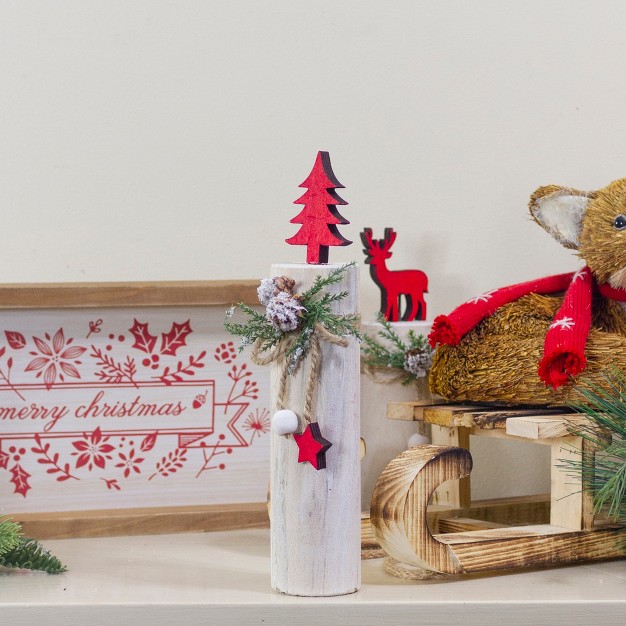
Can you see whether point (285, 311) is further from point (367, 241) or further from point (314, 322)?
point (367, 241)

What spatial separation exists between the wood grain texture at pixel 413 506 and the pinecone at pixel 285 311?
0.14 meters

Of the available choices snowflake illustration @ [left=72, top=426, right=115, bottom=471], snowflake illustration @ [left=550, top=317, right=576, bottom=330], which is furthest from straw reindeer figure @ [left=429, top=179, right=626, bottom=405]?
snowflake illustration @ [left=72, top=426, right=115, bottom=471]

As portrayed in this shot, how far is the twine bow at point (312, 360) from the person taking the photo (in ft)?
2.38

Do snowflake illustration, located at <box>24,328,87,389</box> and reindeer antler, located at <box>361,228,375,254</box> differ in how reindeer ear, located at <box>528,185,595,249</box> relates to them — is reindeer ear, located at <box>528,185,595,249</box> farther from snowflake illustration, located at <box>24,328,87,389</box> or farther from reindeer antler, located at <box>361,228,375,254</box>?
snowflake illustration, located at <box>24,328,87,389</box>

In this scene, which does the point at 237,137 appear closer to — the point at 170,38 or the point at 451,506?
the point at 170,38

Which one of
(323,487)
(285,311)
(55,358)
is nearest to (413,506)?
(323,487)

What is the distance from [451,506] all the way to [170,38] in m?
0.57

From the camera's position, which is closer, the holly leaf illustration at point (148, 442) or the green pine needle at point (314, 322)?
the green pine needle at point (314, 322)

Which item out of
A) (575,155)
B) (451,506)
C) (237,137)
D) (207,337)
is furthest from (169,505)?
(575,155)

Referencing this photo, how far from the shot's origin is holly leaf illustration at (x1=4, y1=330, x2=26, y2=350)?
0.96 metres

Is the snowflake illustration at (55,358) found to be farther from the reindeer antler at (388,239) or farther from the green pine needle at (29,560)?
the reindeer antler at (388,239)

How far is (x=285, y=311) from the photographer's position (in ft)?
2.36

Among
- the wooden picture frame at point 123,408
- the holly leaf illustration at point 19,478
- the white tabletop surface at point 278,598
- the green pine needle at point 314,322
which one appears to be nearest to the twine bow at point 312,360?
the green pine needle at point 314,322

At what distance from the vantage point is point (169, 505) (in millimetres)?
986
